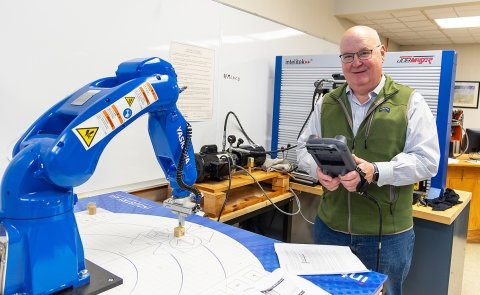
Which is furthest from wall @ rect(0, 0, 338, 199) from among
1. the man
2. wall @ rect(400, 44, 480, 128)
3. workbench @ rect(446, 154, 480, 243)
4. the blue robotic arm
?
wall @ rect(400, 44, 480, 128)

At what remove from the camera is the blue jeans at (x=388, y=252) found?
168cm

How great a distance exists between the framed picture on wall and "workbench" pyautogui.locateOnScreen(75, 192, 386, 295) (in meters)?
7.12

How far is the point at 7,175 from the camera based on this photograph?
34.6 inches

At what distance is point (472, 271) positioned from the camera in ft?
11.5

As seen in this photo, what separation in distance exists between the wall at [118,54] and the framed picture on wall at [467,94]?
5649mm

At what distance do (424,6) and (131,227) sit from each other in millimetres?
3940

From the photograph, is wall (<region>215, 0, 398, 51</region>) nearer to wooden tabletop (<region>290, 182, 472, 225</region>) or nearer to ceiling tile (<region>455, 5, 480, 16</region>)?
ceiling tile (<region>455, 5, 480, 16</region>)

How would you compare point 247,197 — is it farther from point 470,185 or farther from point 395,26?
point 395,26

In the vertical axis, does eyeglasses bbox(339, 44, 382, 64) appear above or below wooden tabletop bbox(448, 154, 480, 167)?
above

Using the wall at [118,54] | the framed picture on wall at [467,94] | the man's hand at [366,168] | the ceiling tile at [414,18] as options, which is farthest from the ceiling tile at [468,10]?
the man's hand at [366,168]

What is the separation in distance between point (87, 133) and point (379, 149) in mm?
1274

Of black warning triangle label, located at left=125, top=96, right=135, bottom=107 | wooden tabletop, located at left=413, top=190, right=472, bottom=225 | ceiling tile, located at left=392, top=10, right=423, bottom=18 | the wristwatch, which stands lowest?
wooden tabletop, located at left=413, top=190, right=472, bottom=225

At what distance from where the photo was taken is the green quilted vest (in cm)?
166

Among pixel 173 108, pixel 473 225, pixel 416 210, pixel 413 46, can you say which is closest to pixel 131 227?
pixel 173 108
